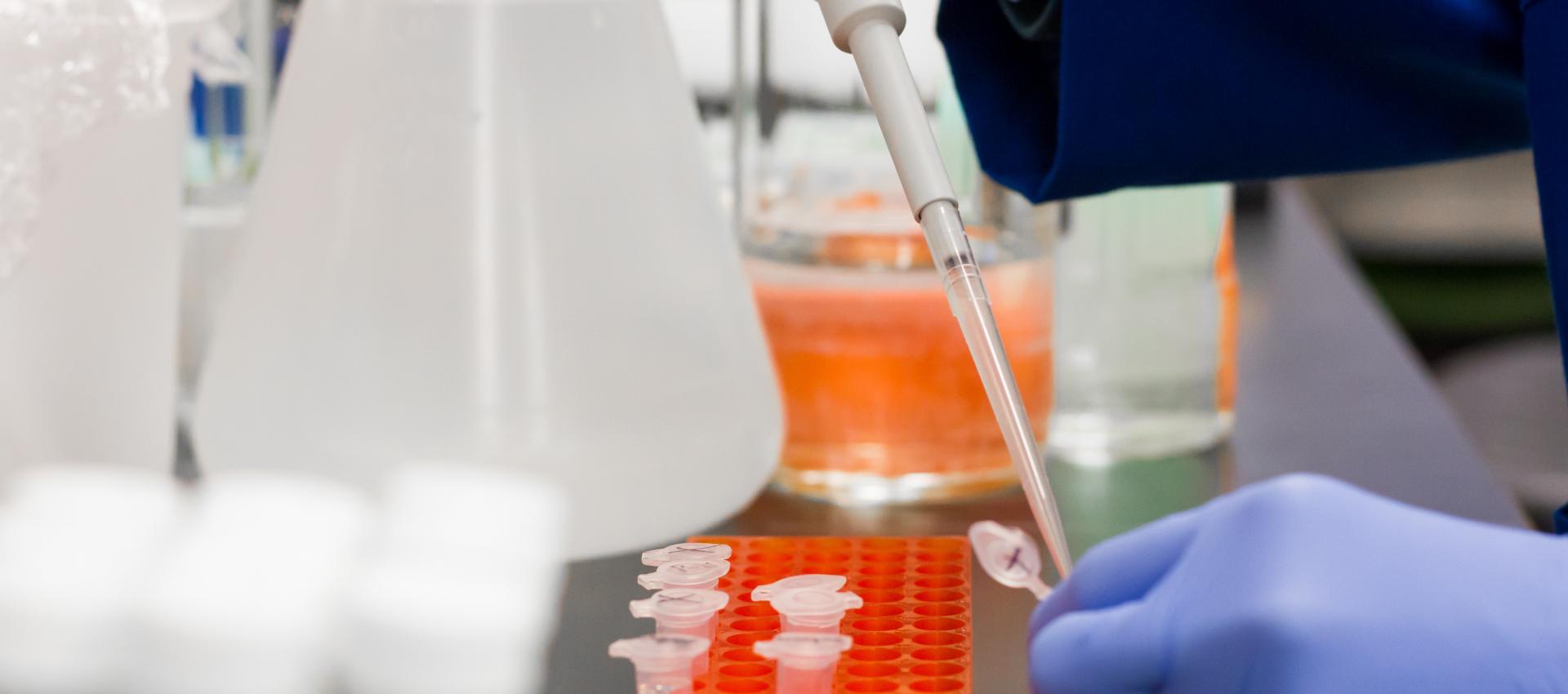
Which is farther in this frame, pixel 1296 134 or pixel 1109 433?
pixel 1109 433

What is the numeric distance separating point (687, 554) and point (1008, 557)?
0.11m

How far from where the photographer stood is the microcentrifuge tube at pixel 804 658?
0.33 meters

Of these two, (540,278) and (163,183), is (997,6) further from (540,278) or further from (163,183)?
(163,183)

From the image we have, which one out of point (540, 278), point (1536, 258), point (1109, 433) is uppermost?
point (540, 278)

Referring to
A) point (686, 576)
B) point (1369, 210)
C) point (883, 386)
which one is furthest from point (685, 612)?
point (1369, 210)

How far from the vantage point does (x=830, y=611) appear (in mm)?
357

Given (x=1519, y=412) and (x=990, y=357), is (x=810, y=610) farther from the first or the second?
(x=1519, y=412)

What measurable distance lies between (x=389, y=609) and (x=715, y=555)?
0.30ft

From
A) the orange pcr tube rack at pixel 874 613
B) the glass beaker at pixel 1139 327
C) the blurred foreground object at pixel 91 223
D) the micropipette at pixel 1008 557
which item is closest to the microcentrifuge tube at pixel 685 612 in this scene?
the orange pcr tube rack at pixel 874 613

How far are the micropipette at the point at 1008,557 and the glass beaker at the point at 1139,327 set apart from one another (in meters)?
0.25

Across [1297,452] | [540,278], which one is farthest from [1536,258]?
[540,278]

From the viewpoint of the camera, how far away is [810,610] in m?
0.36

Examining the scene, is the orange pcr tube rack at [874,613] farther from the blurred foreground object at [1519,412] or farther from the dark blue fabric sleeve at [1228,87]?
the blurred foreground object at [1519,412]

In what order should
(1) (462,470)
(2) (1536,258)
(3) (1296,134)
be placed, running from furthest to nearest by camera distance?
1. (2) (1536,258)
2. (3) (1296,134)
3. (1) (462,470)
